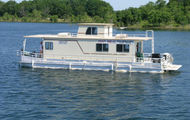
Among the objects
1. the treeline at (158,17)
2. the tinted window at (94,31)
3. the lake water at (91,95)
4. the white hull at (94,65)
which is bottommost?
the lake water at (91,95)

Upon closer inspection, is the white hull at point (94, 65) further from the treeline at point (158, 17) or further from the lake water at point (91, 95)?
the treeline at point (158, 17)

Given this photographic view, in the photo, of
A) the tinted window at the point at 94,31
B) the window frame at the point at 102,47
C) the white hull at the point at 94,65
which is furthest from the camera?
the tinted window at the point at 94,31

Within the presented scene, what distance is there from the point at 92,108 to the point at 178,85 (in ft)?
35.8

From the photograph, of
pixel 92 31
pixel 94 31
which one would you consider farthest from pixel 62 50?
pixel 94 31

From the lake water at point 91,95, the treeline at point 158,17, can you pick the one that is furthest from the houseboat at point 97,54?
the treeline at point 158,17

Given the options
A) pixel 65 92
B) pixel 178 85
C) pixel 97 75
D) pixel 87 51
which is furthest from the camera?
pixel 87 51

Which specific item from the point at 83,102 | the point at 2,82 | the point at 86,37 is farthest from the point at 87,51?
the point at 83,102

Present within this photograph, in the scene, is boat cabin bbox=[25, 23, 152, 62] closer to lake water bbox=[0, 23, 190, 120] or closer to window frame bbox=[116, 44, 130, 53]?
window frame bbox=[116, 44, 130, 53]

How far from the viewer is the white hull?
Result: 1453 inches

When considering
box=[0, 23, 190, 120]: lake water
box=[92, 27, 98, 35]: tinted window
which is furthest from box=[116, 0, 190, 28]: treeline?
box=[0, 23, 190, 120]: lake water

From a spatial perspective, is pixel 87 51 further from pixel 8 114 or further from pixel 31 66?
pixel 8 114

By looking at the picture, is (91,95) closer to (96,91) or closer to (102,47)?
(96,91)

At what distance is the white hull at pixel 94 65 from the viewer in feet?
121

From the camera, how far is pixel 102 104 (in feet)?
85.6
